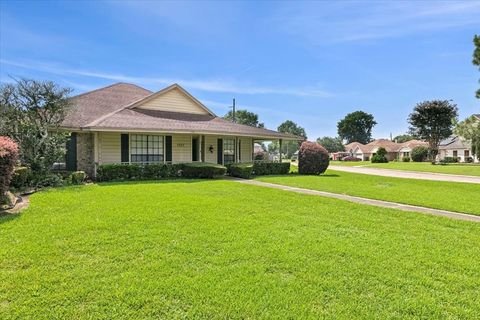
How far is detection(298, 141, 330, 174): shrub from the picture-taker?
20.1 meters

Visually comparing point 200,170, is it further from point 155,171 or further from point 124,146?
point 124,146

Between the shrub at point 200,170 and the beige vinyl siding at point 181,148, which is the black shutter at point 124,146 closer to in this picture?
the beige vinyl siding at point 181,148

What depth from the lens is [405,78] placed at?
2459cm

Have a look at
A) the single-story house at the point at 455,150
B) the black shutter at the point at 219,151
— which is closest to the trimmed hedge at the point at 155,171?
the black shutter at the point at 219,151

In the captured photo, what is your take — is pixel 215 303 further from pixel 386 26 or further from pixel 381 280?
pixel 386 26

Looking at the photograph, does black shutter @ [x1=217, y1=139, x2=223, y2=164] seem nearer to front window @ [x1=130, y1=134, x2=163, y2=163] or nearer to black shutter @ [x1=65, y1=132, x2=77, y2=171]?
front window @ [x1=130, y1=134, x2=163, y2=163]

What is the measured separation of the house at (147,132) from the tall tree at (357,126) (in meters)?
102

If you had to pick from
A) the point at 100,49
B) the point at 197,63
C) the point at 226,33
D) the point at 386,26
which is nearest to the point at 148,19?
the point at 226,33

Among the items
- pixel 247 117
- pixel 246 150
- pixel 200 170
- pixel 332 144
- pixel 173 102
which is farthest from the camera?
pixel 332 144

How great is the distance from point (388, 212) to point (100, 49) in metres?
Result: 18.3

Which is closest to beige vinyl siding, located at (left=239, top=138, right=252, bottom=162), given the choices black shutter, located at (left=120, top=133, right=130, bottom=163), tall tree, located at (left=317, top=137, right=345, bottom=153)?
black shutter, located at (left=120, top=133, right=130, bottom=163)

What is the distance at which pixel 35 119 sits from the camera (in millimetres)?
12312

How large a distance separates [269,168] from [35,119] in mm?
12549

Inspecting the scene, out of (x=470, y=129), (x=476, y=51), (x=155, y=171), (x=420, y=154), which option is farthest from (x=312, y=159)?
(x=420, y=154)
